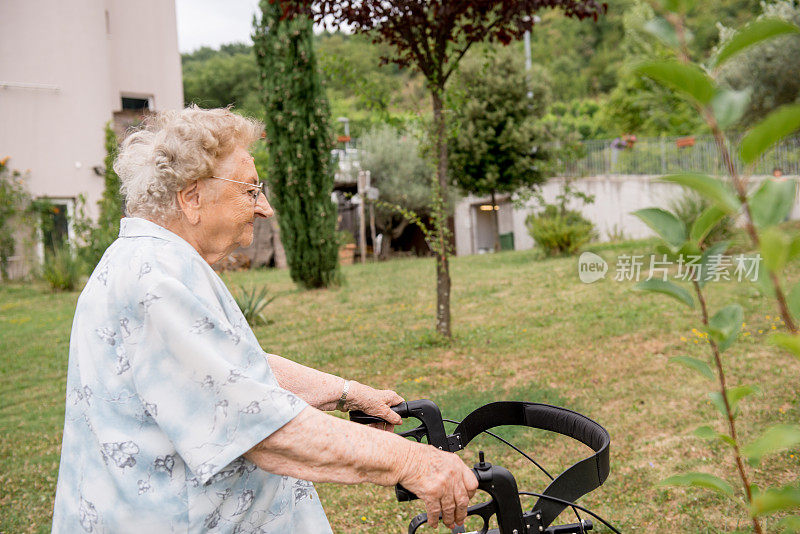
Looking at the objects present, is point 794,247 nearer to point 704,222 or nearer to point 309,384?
point 704,222

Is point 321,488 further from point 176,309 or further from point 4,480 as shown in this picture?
point 176,309

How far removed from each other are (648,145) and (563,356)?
1841 centimetres

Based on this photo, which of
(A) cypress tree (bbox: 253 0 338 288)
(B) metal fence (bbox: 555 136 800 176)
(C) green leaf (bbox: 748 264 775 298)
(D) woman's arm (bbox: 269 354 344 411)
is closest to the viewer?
(C) green leaf (bbox: 748 264 775 298)

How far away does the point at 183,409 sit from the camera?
1.48 m

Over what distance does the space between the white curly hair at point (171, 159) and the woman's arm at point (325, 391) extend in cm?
66

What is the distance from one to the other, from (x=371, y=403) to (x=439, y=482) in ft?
2.13

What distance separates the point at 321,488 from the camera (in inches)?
156

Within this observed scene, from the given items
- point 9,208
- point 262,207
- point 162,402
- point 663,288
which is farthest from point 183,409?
point 9,208

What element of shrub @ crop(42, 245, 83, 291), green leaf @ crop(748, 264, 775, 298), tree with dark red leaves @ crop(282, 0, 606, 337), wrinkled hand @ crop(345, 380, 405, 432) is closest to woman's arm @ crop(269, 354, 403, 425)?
wrinkled hand @ crop(345, 380, 405, 432)

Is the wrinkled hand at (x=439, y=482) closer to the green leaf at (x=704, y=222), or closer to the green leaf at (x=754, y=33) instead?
the green leaf at (x=704, y=222)

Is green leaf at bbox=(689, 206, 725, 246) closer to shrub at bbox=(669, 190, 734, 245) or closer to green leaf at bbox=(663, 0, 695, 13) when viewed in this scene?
green leaf at bbox=(663, 0, 695, 13)

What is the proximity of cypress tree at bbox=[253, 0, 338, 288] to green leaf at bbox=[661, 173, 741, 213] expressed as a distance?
10.0 meters

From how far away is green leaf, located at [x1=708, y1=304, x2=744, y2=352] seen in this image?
0.97 meters

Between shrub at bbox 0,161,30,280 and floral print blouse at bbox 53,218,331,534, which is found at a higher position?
shrub at bbox 0,161,30,280
